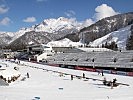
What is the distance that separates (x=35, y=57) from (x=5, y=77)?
9519 cm

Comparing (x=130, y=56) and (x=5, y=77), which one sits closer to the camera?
(x=5, y=77)

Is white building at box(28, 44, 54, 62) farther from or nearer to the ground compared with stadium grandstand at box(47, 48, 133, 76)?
A: farther from the ground

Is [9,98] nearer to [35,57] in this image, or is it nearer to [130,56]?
[130,56]

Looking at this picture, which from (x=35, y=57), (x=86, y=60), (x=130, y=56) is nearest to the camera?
(x=130, y=56)

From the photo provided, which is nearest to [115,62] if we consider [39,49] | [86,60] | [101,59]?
[101,59]

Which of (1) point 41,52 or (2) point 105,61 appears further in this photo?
(1) point 41,52

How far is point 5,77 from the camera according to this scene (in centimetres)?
5494

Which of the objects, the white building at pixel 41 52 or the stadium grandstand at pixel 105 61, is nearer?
the stadium grandstand at pixel 105 61

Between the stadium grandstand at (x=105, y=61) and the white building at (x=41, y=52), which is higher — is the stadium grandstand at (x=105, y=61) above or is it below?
below

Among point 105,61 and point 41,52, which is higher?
point 41,52

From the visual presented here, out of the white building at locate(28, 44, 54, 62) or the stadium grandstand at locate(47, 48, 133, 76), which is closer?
the stadium grandstand at locate(47, 48, 133, 76)

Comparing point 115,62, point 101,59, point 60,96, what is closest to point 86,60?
point 101,59

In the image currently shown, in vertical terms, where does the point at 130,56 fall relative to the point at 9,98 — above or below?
above

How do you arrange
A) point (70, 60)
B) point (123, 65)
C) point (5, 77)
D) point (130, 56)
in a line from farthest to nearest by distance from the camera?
1. point (70, 60)
2. point (130, 56)
3. point (123, 65)
4. point (5, 77)
